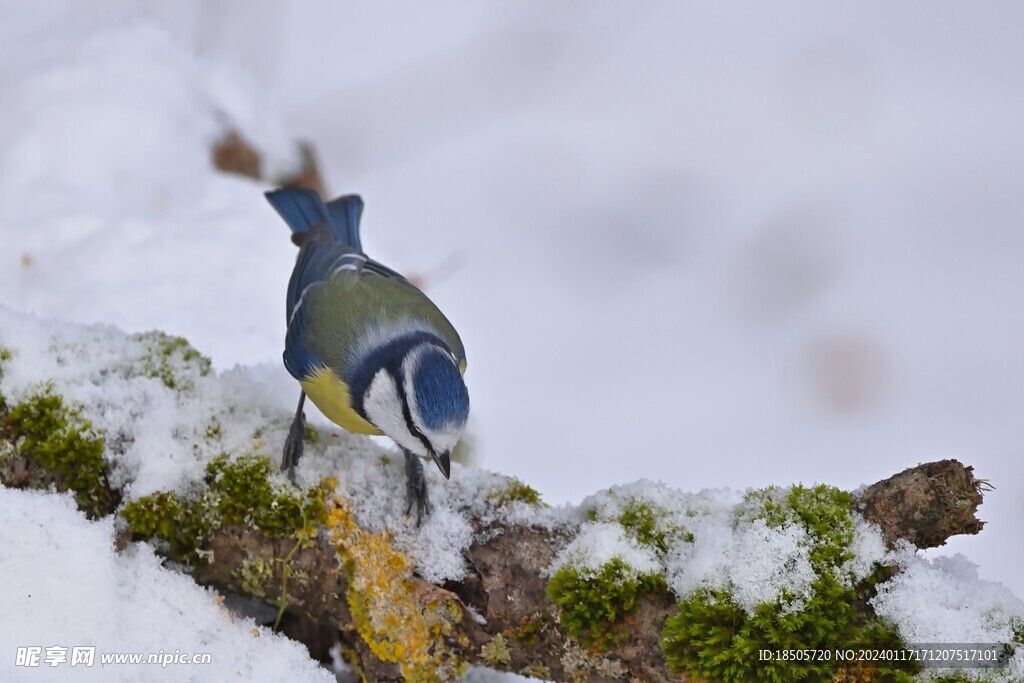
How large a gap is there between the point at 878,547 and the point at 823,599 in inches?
6.1

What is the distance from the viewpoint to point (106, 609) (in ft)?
5.76

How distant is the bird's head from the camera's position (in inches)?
75.0

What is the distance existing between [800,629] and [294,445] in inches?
48.2

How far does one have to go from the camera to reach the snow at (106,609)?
1685 mm

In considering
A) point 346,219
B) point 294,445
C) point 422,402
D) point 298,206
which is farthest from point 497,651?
point 298,206

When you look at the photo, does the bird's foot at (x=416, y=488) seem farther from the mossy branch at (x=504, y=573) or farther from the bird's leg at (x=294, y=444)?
the bird's leg at (x=294, y=444)

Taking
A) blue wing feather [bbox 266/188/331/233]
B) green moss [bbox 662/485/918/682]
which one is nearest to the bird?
blue wing feather [bbox 266/188/331/233]

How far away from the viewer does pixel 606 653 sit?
1786 millimetres

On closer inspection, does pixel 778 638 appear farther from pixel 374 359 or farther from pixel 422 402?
pixel 374 359

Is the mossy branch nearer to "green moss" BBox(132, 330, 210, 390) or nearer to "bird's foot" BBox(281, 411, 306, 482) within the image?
"bird's foot" BBox(281, 411, 306, 482)

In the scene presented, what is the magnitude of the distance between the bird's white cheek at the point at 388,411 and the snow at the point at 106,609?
510 mm

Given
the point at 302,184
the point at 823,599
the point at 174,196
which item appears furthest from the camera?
the point at 302,184

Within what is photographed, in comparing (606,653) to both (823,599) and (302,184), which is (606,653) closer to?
(823,599)

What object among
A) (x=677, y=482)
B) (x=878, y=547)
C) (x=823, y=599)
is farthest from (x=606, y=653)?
(x=677, y=482)
